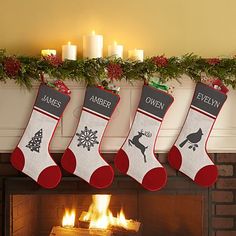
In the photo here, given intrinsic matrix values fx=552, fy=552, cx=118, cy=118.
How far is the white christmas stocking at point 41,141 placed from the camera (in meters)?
3.10

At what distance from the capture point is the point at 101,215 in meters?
3.31

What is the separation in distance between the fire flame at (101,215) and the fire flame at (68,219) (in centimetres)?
7

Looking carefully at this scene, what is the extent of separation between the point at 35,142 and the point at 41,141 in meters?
0.03

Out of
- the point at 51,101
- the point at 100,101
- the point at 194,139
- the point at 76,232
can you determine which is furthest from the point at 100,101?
the point at 76,232

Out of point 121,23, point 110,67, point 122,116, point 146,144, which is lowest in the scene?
point 146,144

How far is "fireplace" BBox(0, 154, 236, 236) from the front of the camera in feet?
10.5

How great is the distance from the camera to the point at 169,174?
126 inches

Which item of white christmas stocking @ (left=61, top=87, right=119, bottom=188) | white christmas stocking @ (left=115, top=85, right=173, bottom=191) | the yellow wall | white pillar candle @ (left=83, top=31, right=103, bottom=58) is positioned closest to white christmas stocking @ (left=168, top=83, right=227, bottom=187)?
white christmas stocking @ (left=115, top=85, right=173, bottom=191)

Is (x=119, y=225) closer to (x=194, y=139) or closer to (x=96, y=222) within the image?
(x=96, y=222)

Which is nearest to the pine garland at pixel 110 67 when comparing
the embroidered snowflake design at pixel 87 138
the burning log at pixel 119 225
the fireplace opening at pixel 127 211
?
the embroidered snowflake design at pixel 87 138

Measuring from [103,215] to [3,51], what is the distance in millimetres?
1128

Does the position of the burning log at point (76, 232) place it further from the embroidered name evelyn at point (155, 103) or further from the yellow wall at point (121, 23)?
the yellow wall at point (121, 23)

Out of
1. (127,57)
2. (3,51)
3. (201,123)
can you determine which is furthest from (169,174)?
(3,51)

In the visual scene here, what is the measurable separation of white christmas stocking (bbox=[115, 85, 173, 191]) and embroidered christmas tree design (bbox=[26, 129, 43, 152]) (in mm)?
447
